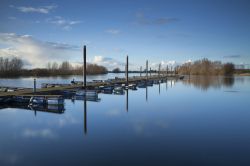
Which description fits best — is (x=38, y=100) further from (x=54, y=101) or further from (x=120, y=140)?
(x=120, y=140)

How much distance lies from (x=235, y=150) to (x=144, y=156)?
5211mm

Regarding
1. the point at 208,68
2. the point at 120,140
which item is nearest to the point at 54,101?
the point at 120,140

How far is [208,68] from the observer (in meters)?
168

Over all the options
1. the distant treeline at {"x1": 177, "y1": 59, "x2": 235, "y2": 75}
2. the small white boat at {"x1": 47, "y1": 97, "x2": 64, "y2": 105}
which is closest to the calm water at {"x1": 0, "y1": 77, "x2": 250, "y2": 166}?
the small white boat at {"x1": 47, "y1": 97, "x2": 64, "y2": 105}

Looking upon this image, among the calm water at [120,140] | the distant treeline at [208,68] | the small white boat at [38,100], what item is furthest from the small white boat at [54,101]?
the distant treeline at [208,68]

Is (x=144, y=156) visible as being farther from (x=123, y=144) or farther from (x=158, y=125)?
(x=158, y=125)

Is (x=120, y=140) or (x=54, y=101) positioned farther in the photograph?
(x=54, y=101)

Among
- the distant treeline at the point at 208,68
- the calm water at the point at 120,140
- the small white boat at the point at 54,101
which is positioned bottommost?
the calm water at the point at 120,140

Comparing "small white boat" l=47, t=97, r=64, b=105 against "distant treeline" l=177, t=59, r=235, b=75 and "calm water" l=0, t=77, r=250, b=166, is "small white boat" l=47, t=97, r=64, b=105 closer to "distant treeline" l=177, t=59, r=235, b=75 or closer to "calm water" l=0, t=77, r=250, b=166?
"calm water" l=0, t=77, r=250, b=166

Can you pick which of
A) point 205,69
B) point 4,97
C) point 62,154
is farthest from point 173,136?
point 205,69

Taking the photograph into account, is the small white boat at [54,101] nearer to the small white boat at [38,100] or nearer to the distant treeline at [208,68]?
the small white boat at [38,100]

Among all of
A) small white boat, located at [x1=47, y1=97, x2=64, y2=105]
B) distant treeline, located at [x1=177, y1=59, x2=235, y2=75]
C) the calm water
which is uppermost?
distant treeline, located at [x1=177, y1=59, x2=235, y2=75]

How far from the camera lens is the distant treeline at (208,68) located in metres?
163

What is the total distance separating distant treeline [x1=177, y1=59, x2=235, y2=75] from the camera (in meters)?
163
